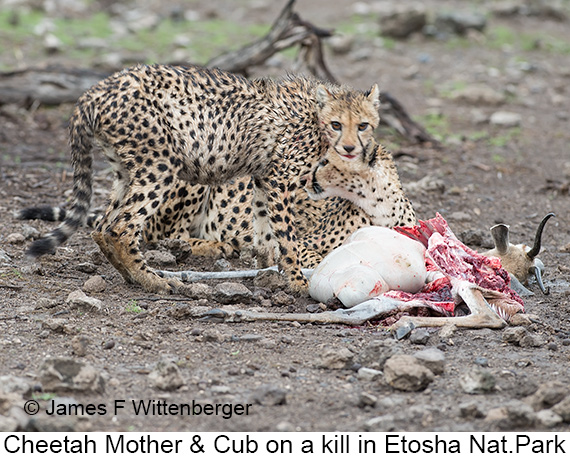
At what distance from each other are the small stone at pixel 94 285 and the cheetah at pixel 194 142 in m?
0.19

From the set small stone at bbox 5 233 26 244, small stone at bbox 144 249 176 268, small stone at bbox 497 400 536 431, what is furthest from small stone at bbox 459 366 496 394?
small stone at bbox 5 233 26 244

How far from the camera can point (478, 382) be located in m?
3.60

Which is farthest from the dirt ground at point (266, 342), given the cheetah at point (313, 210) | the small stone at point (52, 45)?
the small stone at point (52, 45)

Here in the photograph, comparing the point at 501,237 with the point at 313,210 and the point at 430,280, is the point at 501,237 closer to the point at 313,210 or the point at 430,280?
the point at 430,280

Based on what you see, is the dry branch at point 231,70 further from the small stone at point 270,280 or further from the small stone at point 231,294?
the small stone at point 231,294

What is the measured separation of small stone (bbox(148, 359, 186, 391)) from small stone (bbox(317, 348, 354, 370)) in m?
0.69

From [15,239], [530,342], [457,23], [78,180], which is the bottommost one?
[457,23]

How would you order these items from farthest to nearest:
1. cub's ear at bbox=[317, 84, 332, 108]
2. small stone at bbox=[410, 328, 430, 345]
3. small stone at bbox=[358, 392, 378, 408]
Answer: cub's ear at bbox=[317, 84, 332, 108] → small stone at bbox=[410, 328, 430, 345] → small stone at bbox=[358, 392, 378, 408]

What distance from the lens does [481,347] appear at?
169 inches

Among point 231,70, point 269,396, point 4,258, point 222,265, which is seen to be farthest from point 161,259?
point 231,70

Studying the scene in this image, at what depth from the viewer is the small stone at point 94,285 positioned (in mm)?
4922

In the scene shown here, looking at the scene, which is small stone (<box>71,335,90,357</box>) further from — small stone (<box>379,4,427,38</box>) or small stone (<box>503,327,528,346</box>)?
small stone (<box>379,4,427,38</box>)

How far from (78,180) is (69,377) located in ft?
6.82

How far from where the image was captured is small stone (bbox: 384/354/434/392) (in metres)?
3.64
